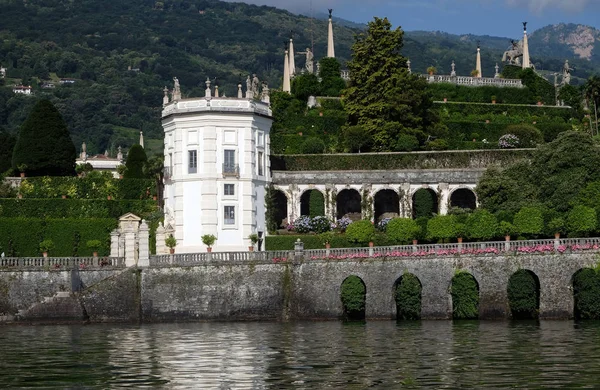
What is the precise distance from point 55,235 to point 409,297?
85.6 feet

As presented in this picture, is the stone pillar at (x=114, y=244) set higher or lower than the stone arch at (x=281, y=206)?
lower

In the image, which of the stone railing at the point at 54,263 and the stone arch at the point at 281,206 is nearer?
the stone railing at the point at 54,263

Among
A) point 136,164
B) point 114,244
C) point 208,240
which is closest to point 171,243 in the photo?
point 208,240

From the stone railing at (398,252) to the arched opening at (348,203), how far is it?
20379 mm

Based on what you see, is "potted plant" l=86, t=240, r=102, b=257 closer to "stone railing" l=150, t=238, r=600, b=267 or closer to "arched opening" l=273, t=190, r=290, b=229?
"stone railing" l=150, t=238, r=600, b=267

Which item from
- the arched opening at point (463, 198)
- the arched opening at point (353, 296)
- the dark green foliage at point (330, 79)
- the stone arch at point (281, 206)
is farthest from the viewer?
the dark green foliage at point (330, 79)

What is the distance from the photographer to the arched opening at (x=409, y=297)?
68562mm

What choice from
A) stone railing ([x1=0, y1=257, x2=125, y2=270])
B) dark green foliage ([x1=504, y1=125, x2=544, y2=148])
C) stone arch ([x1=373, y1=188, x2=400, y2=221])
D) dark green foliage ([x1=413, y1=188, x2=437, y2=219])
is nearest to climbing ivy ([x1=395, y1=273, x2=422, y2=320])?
stone railing ([x1=0, y1=257, x2=125, y2=270])

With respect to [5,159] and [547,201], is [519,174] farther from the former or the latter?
[5,159]

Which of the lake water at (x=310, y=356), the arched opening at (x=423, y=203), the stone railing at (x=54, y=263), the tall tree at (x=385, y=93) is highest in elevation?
the tall tree at (x=385, y=93)

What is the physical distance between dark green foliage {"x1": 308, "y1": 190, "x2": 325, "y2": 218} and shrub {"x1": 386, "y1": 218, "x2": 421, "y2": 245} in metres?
11.9

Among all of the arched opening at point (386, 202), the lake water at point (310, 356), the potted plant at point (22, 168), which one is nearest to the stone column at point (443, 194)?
the arched opening at point (386, 202)

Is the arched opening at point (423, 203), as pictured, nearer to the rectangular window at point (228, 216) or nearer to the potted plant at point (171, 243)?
the rectangular window at point (228, 216)

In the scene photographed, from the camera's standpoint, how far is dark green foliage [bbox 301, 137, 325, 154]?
311 feet
